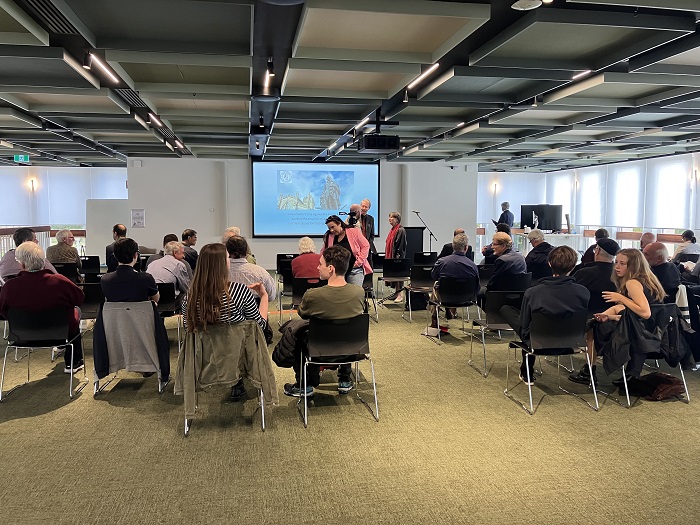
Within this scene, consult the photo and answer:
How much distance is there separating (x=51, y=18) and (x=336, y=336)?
3254mm

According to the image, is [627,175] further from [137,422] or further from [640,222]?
[137,422]

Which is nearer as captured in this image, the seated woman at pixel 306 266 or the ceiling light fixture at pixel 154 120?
the seated woman at pixel 306 266

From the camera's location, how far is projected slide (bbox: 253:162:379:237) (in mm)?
13320

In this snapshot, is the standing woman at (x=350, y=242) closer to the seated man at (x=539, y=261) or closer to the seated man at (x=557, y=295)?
the seated man at (x=539, y=261)

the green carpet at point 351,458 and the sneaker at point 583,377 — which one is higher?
the sneaker at point 583,377

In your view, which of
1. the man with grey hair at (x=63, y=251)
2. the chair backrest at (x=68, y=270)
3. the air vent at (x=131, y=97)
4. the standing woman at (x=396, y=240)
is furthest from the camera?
the standing woman at (x=396, y=240)

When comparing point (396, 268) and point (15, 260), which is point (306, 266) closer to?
point (396, 268)

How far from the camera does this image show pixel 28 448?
3514 mm

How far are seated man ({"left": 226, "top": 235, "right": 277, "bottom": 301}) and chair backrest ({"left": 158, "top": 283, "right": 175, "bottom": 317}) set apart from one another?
137 cm

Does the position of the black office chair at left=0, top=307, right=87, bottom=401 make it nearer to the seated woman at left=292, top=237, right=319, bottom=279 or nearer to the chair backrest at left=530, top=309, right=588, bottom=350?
the seated woman at left=292, top=237, right=319, bottom=279

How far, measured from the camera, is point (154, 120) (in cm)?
852

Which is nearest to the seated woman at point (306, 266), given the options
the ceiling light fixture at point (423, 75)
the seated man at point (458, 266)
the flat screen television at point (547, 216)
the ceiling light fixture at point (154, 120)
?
the seated man at point (458, 266)

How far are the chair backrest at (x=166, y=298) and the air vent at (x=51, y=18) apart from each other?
2430 mm

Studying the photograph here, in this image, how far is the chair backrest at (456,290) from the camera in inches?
239
